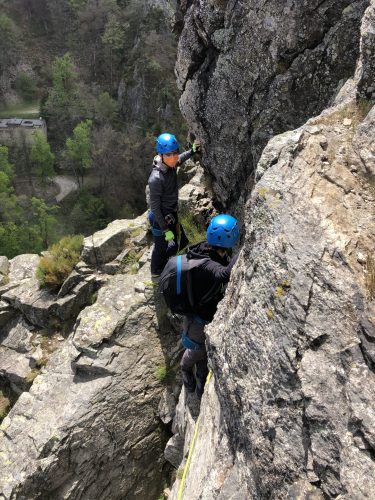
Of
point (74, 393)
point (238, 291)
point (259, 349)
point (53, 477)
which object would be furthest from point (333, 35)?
point (53, 477)

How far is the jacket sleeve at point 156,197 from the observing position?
830 centimetres

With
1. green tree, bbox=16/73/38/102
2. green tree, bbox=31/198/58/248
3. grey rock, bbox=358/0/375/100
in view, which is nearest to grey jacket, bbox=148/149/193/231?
grey rock, bbox=358/0/375/100

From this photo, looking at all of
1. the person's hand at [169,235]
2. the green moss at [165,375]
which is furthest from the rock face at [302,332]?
the green moss at [165,375]

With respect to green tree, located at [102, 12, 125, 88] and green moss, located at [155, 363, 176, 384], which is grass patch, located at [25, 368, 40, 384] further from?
green tree, located at [102, 12, 125, 88]

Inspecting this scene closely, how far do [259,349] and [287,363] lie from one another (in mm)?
399

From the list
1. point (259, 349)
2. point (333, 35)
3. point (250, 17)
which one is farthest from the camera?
point (250, 17)

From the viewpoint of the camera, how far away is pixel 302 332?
3771 mm

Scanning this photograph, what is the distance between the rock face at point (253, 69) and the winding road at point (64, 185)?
41725 millimetres

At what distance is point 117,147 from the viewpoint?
4712 centimetres

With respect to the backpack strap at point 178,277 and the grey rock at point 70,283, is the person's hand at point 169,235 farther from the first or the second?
the grey rock at point 70,283

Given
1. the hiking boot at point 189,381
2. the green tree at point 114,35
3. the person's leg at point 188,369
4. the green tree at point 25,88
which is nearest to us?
the person's leg at point 188,369

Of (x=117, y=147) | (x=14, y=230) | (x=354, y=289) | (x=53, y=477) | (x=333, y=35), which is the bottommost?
(x=14, y=230)

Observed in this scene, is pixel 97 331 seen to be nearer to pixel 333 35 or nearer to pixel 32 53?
pixel 333 35

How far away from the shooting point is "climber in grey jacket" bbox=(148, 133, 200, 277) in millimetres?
8180
